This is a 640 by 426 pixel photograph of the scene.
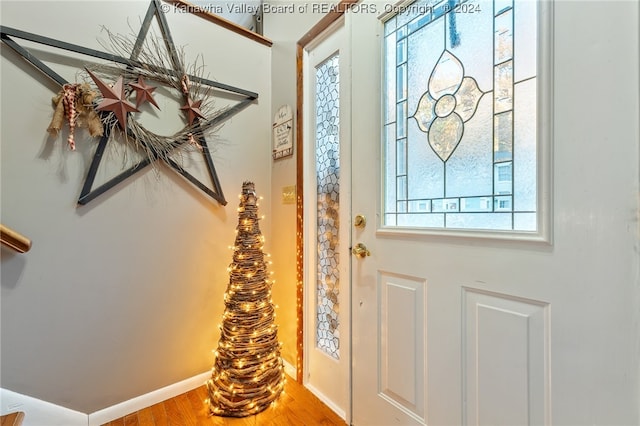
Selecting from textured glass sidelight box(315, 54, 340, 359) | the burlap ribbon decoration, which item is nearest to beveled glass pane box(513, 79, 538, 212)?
textured glass sidelight box(315, 54, 340, 359)

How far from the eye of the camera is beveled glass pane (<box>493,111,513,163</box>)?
79cm

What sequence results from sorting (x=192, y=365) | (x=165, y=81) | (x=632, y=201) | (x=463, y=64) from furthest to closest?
(x=192, y=365) → (x=165, y=81) → (x=463, y=64) → (x=632, y=201)

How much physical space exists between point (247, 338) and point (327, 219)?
0.71m

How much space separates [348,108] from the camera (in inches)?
49.0

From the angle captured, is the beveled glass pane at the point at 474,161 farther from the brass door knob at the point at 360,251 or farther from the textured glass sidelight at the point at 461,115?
the brass door knob at the point at 360,251

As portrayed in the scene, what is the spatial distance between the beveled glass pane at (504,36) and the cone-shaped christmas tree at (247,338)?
1136mm

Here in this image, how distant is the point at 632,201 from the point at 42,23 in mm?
2078

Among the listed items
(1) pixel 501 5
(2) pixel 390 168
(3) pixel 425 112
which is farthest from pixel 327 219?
(1) pixel 501 5

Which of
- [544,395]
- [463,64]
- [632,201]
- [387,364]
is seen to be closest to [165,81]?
[463,64]

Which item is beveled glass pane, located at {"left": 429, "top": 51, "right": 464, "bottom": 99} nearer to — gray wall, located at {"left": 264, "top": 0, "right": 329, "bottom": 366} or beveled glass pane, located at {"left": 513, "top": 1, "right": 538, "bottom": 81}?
beveled glass pane, located at {"left": 513, "top": 1, "right": 538, "bottom": 81}

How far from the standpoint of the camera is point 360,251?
118cm

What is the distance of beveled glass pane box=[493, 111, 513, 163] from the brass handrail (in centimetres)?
171

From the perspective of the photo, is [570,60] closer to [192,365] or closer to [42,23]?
[42,23]

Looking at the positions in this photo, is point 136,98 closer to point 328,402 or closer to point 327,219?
point 327,219
